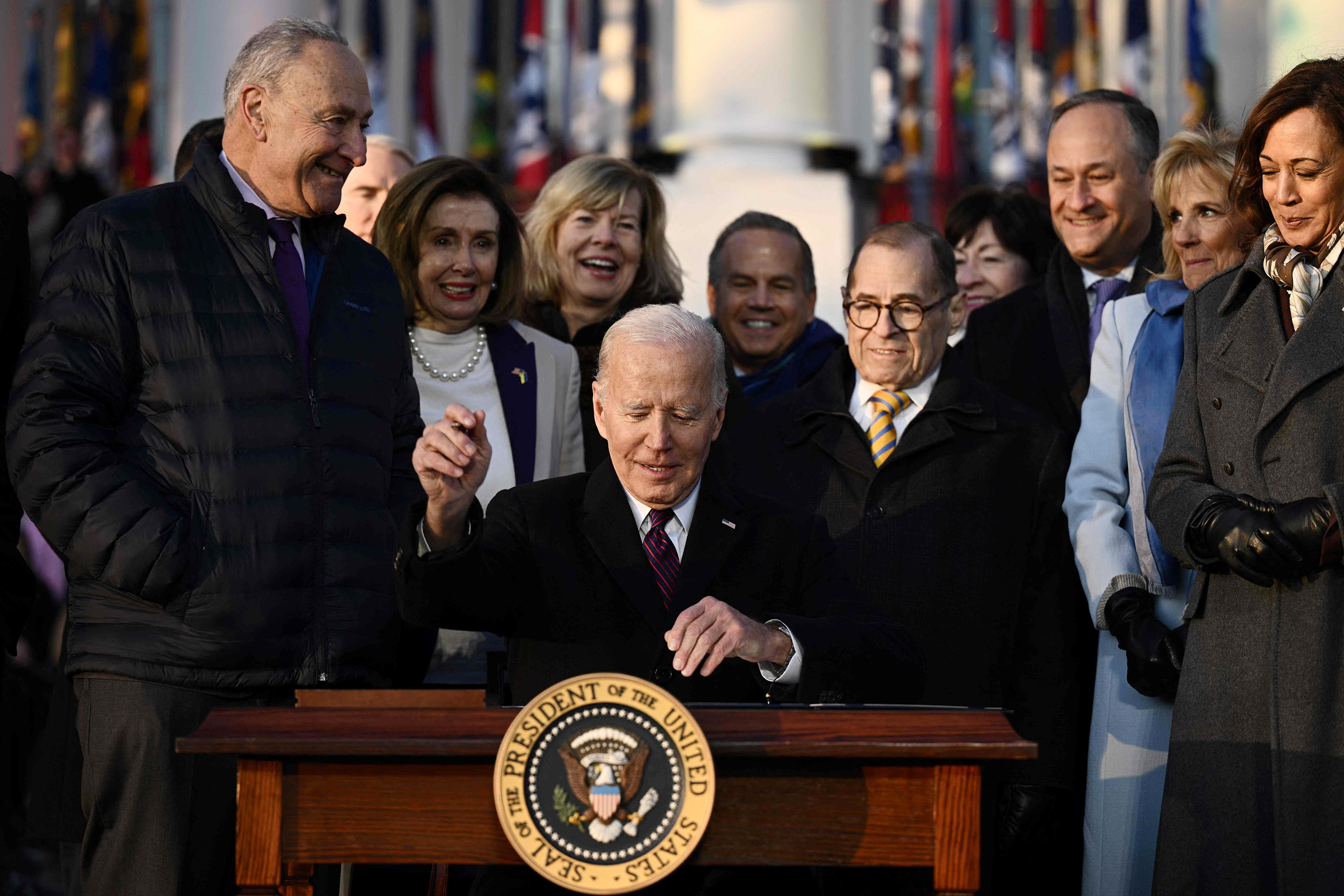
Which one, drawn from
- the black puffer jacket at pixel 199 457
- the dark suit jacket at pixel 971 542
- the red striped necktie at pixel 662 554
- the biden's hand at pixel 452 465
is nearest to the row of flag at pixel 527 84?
the dark suit jacket at pixel 971 542

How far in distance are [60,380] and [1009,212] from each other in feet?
10.6

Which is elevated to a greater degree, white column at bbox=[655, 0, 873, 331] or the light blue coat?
white column at bbox=[655, 0, 873, 331]

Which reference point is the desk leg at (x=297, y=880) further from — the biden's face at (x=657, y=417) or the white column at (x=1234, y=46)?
the white column at (x=1234, y=46)

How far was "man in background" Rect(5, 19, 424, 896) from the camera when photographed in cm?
292

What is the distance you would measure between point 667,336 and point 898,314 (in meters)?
1.06

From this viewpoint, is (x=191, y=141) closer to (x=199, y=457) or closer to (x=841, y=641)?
(x=199, y=457)

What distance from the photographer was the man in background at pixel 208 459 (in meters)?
2.92

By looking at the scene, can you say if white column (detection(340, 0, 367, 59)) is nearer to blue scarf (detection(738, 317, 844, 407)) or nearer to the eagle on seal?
blue scarf (detection(738, 317, 844, 407))

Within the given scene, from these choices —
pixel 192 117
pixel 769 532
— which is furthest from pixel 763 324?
pixel 192 117

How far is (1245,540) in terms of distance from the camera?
9.25 feet

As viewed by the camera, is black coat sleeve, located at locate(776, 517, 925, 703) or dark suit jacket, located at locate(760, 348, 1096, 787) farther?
dark suit jacket, located at locate(760, 348, 1096, 787)

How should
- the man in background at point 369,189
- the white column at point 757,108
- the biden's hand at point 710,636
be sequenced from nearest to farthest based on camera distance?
the biden's hand at point 710,636
the man in background at point 369,189
the white column at point 757,108

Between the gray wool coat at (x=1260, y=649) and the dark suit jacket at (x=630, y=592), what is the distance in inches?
22.1

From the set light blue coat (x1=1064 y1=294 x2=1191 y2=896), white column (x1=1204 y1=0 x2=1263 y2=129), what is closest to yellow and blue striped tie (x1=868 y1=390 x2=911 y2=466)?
light blue coat (x1=1064 y1=294 x2=1191 y2=896)
